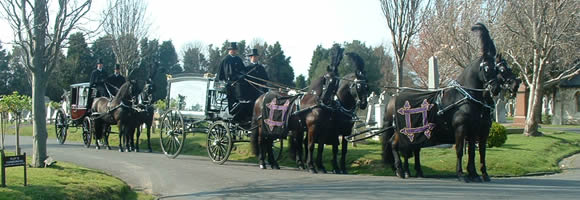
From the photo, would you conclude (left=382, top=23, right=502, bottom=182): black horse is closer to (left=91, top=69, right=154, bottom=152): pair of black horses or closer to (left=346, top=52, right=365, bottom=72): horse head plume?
(left=346, top=52, right=365, bottom=72): horse head plume

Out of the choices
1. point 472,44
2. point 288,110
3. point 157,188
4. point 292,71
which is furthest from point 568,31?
point 292,71

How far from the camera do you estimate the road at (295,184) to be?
967 cm

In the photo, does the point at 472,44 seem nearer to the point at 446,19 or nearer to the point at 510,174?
the point at 446,19

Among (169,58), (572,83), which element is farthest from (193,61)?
(572,83)

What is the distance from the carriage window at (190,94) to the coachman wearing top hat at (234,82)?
16.7 ft

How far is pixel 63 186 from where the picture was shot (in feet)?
30.1

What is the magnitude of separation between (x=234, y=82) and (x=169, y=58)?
69.1 meters

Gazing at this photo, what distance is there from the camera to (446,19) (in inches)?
1206

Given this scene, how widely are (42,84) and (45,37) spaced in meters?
1.03

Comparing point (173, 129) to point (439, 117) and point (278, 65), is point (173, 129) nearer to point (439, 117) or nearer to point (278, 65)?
point (439, 117)

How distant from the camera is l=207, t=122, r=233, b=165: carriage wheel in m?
15.3

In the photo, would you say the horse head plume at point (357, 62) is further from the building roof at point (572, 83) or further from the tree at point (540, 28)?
the building roof at point (572, 83)

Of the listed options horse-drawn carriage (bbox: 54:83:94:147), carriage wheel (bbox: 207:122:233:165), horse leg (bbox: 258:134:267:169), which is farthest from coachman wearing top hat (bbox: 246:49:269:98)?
horse-drawn carriage (bbox: 54:83:94:147)

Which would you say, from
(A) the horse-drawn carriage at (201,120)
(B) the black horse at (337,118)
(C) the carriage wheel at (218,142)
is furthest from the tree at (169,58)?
(B) the black horse at (337,118)
